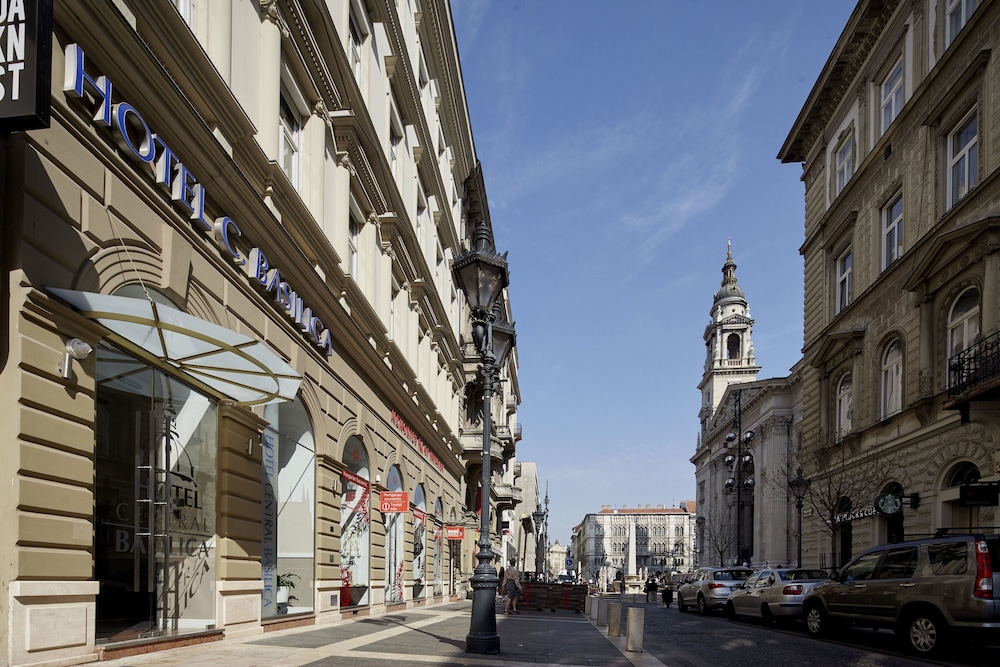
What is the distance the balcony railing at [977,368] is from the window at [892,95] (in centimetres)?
909

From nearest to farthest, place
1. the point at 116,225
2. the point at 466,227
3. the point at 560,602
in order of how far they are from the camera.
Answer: the point at 116,225
the point at 560,602
the point at 466,227

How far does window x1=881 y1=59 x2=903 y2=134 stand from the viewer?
83.4ft

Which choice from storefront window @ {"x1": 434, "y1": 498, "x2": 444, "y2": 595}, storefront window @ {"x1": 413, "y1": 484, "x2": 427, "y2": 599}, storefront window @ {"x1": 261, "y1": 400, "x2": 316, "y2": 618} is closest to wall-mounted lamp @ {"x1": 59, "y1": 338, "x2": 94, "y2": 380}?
storefront window @ {"x1": 261, "y1": 400, "x2": 316, "y2": 618}

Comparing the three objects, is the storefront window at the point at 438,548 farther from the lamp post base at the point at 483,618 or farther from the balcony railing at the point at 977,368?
the lamp post base at the point at 483,618

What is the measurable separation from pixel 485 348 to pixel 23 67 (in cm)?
725

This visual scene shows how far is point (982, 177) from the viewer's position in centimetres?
1967

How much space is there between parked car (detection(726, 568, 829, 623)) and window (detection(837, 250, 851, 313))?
1144cm

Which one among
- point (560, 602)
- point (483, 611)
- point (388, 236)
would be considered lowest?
point (560, 602)

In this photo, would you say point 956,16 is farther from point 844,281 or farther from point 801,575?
point 801,575

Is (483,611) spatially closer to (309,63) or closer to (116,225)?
(116,225)

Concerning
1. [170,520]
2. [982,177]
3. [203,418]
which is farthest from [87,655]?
[982,177]

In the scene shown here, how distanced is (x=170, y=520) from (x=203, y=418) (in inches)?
58.9

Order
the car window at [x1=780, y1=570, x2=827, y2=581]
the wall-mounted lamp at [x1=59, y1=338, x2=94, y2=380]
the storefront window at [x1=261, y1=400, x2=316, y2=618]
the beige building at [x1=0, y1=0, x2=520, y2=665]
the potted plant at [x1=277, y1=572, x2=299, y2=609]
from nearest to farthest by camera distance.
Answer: the beige building at [x1=0, y1=0, x2=520, y2=665], the wall-mounted lamp at [x1=59, y1=338, x2=94, y2=380], the storefront window at [x1=261, y1=400, x2=316, y2=618], the potted plant at [x1=277, y1=572, x2=299, y2=609], the car window at [x1=780, y1=570, x2=827, y2=581]

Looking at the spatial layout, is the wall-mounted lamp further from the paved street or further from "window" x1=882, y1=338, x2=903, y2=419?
"window" x1=882, y1=338, x2=903, y2=419
